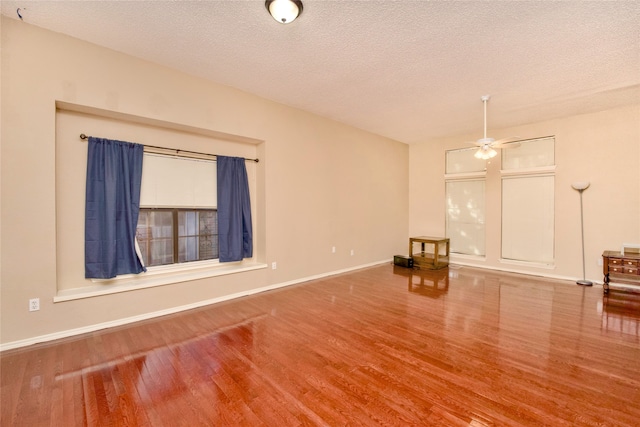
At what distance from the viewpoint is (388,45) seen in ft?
9.92

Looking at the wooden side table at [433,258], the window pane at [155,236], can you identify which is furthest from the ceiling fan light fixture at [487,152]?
the window pane at [155,236]

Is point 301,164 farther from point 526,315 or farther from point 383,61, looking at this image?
point 526,315

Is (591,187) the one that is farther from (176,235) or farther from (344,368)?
(176,235)

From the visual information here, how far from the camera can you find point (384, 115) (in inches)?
209

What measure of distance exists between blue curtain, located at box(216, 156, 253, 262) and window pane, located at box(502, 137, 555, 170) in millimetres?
5496

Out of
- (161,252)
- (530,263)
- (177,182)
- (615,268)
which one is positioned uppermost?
(177,182)

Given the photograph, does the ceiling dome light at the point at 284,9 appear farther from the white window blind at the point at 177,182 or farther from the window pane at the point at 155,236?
the window pane at the point at 155,236

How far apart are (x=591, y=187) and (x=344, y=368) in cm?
577

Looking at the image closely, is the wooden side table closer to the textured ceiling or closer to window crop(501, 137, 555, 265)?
window crop(501, 137, 555, 265)

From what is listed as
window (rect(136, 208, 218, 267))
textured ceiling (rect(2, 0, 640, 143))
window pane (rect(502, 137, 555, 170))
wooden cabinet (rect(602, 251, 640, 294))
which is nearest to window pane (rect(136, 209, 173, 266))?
window (rect(136, 208, 218, 267))

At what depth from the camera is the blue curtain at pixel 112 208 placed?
319 centimetres

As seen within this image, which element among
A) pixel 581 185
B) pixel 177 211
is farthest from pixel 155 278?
pixel 581 185

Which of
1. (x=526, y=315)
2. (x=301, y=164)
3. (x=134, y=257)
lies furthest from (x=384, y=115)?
(x=134, y=257)

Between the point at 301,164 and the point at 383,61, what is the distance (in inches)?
88.7
